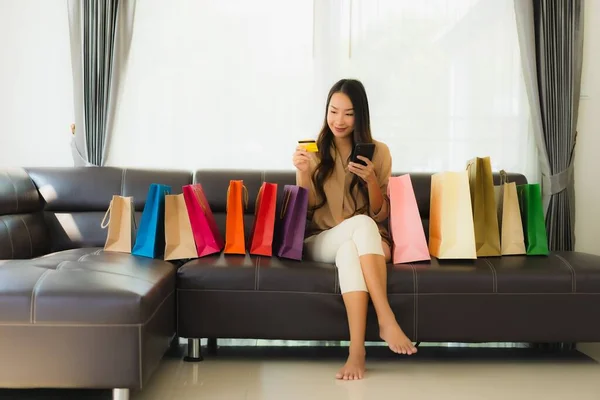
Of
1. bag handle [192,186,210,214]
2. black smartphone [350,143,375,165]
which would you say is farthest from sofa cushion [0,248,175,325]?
black smartphone [350,143,375,165]

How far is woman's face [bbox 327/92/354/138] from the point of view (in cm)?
289

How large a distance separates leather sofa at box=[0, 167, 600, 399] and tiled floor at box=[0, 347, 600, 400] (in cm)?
14

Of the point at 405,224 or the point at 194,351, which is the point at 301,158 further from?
the point at 194,351

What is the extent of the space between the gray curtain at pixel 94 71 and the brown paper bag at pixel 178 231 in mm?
972

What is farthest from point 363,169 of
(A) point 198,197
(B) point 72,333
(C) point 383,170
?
(B) point 72,333

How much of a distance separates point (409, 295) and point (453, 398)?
47 centimetres

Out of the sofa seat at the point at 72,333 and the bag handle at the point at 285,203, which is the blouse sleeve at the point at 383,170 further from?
the sofa seat at the point at 72,333

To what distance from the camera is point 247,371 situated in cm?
258

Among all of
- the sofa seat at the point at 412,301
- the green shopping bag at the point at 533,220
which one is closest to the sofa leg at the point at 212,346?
the sofa seat at the point at 412,301

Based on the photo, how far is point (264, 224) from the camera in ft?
9.41

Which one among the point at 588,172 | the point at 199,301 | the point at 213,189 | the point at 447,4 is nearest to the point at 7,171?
the point at 213,189

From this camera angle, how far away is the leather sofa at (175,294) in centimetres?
192

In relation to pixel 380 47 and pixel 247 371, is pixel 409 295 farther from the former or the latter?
pixel 380 47

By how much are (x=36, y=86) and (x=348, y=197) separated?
6.57 feet
